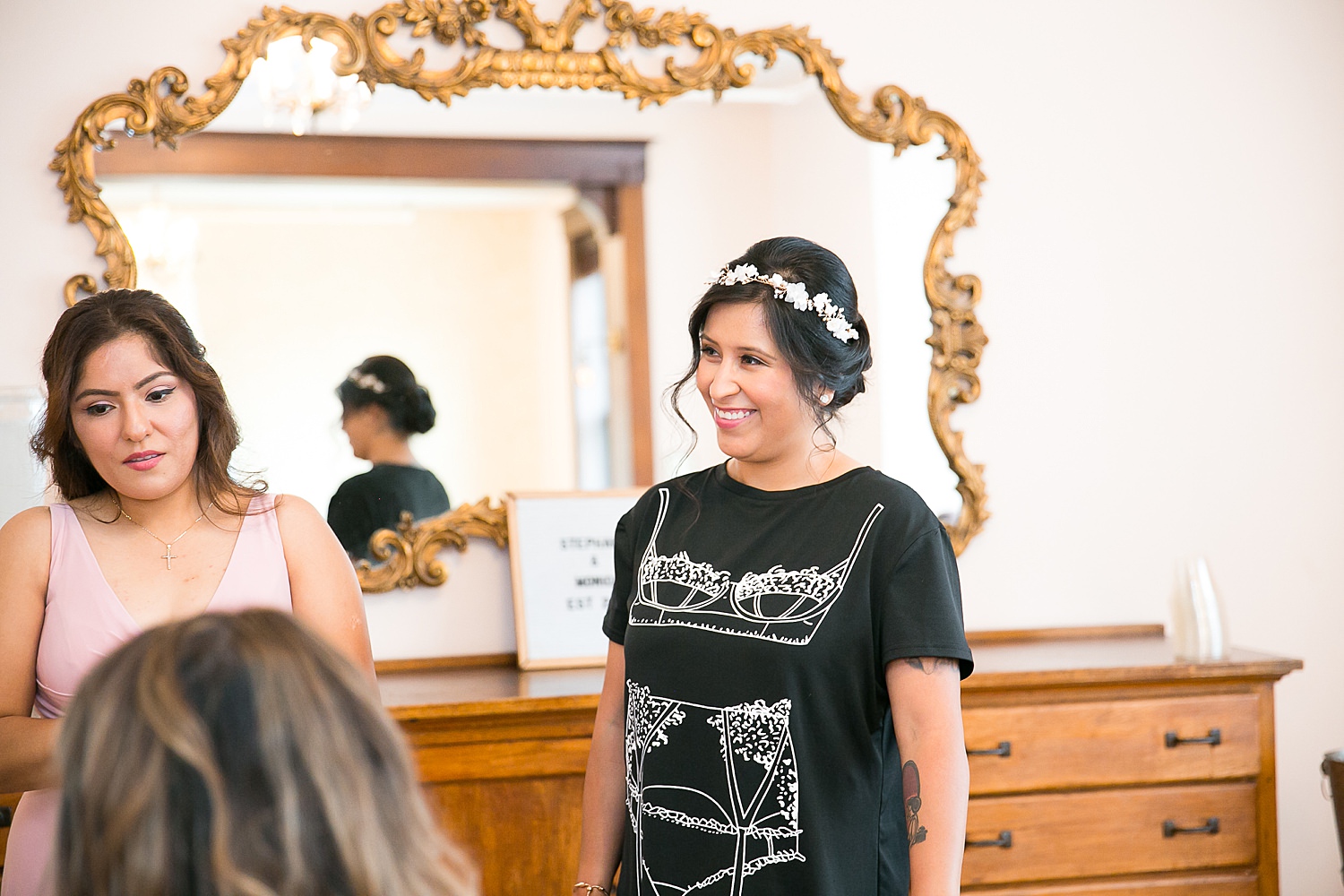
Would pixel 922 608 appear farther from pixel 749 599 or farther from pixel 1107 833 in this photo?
pixel 1107 833

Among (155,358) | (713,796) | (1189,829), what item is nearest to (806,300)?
(713,796)

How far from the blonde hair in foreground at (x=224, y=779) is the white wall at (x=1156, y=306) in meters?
2.37

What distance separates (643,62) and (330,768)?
230 centimetres

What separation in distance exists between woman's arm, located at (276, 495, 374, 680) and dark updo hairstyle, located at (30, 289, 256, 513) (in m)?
0.08

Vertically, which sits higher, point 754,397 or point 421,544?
point 754,397

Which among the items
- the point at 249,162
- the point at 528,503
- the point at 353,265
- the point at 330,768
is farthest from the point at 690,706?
the point at 249,162

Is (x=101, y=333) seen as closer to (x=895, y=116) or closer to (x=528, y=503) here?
(x=528, y=503)

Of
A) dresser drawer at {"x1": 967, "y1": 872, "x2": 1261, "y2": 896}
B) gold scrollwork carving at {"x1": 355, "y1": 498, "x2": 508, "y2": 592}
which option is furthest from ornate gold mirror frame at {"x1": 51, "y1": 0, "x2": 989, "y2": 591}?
dresser drawer at {"x1": 967, "y1": 872, "x2": 1261, "y2": 896}

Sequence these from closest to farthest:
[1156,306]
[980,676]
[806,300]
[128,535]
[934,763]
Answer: [934,763]
[806,300]
[128,535]
[980,676]
[1156,306]

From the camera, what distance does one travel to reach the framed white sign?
268 cm

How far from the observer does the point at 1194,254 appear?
305cm

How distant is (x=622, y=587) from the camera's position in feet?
5.73

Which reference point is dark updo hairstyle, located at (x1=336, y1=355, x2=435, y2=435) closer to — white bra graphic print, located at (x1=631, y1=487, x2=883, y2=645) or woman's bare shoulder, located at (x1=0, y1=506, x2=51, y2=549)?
woman's bare shoulder, located at (x1=0, y1=506, x2=51, y2=549)

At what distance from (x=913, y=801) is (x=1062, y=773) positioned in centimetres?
115
